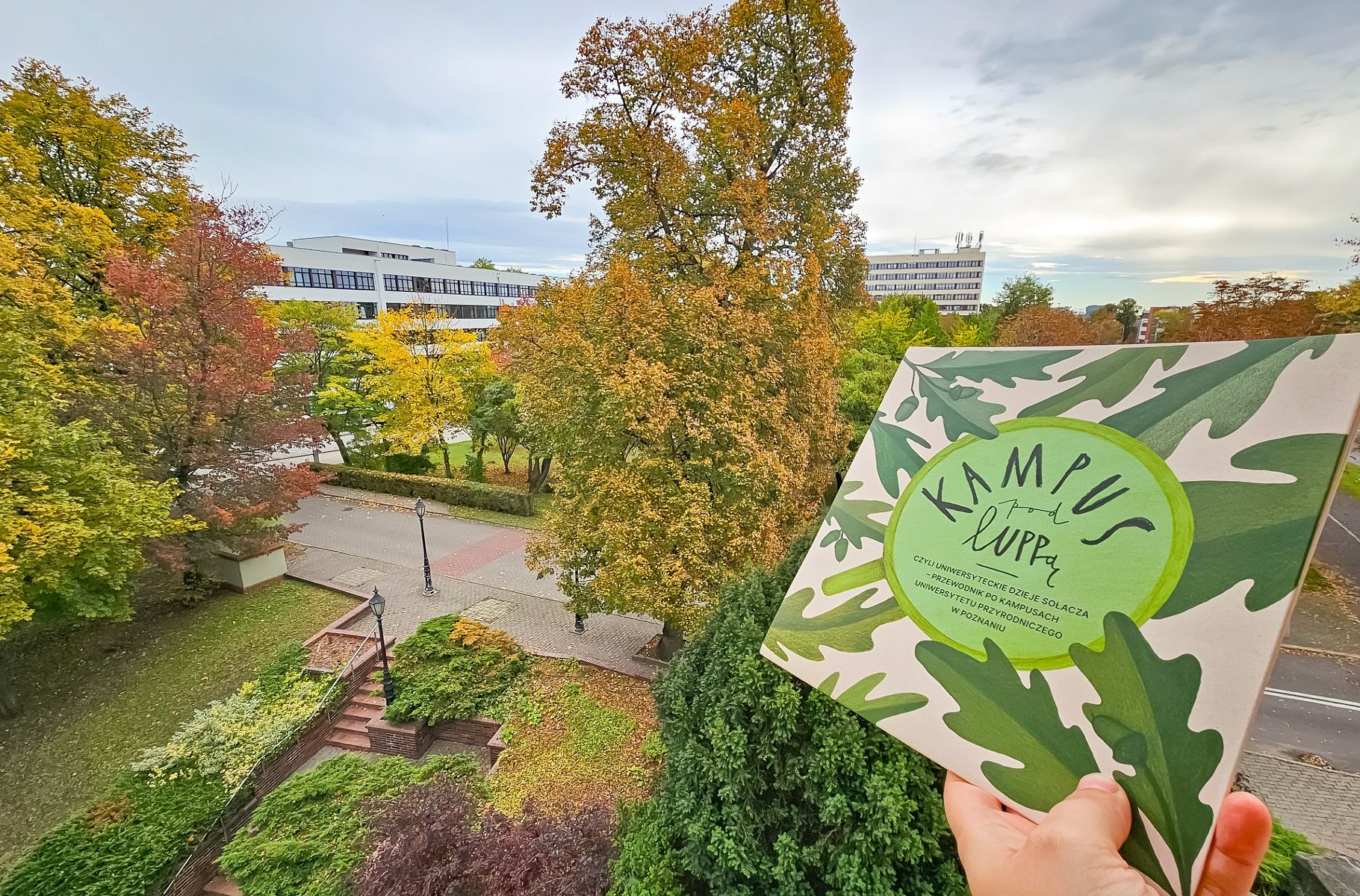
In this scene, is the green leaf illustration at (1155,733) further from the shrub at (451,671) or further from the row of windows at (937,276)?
the row of windows at (937,276)

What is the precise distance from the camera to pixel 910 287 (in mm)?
79188

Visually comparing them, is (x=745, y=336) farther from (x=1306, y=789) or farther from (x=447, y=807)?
(x=1306, y=789)

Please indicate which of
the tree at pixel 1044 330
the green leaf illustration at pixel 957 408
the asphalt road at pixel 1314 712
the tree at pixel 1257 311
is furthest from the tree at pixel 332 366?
the tree at pixel 1257 311

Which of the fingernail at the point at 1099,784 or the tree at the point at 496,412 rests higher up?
the fingernail at the point at 1099,784

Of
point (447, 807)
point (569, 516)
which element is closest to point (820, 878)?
point (447, 807)

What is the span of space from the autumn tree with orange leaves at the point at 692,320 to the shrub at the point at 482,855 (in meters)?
2.72

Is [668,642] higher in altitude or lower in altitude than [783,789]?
lower

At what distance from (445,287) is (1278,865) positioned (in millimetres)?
47233

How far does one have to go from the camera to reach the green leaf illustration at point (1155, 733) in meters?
1.45

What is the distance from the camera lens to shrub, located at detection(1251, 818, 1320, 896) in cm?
391

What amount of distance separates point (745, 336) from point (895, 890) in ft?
19.8

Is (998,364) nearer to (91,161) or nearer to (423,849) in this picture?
(423,849)

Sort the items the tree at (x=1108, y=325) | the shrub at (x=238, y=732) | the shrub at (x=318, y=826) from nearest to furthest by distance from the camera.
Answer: the shrub at (x=318, y=826)
the shrub at (x=238, y=732)
the tree at (x=1108, y=325)

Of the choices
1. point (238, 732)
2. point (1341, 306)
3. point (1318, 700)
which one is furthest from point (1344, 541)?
point (238, 732)
